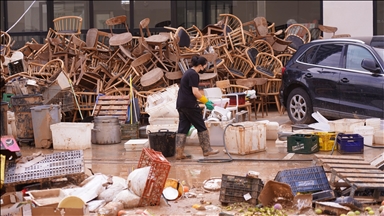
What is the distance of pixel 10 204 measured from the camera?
7324mm

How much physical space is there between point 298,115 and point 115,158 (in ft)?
15.6

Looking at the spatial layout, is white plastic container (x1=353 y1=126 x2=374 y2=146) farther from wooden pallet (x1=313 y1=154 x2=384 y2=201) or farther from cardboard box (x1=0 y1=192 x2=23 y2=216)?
cardboard box (x1=0 y1=192 x2=23 y2=216)

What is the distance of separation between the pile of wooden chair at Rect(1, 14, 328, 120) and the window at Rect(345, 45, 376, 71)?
3.30 metres

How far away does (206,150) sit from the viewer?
12023 mm

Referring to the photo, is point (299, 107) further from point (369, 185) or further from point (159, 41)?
point (369, 185)

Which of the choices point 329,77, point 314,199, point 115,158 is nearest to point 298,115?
point 329,77

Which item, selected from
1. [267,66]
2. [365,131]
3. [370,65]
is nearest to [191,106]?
[365,131]

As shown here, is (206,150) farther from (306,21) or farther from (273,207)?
(306,21)

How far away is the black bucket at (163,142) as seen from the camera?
12116 millimetres

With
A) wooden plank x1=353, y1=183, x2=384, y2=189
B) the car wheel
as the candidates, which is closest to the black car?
the car wheel

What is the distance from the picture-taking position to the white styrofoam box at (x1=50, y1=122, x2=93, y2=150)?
13109 mm

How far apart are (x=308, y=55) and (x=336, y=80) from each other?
1284 mm

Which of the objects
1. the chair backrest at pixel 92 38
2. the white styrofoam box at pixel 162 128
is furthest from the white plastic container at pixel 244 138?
the chair backrest at pixel 92 38

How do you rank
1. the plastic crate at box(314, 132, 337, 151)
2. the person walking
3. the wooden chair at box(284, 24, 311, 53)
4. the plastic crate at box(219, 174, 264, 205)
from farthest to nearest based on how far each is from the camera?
1. the wooden chair at box(284, 24, 311, 53)
2. the plastic crate at box(314, 132, 337, 151)
3. the person walking
4. the plastic crate at box(219, 174, 264, 205)
